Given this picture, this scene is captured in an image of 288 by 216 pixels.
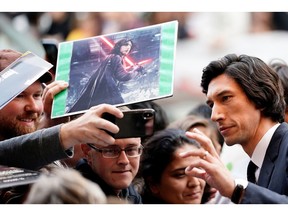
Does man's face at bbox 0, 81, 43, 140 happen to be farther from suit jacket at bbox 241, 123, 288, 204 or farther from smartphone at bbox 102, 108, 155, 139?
suit jacket at bbox 241, 123, 288, 204

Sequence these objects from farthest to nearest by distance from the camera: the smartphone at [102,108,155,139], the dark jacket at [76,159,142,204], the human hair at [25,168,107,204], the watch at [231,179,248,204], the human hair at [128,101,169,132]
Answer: the human hair at [128,101,169,132] → the dark jacket at [76,159,142,204] → the smartphone at [102,108,155,139] → the watch at [231,179,248,204] → the human hair at [25,168,107,204]

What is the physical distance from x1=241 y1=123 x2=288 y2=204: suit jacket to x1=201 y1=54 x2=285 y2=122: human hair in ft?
0.22

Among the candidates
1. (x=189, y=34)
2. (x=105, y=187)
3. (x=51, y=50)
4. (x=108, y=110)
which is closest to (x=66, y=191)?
(x=108, y=110)

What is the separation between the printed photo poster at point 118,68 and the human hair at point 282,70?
425 mm

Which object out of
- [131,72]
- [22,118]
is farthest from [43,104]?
[131,72]

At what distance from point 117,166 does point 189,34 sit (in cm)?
60

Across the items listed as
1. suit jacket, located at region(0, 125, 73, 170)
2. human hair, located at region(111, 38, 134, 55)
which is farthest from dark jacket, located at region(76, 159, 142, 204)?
human hair, located at region(111, 38, 134, 55)

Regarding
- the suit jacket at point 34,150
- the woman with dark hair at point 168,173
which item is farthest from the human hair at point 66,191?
the woman with dark hair at point 168,173

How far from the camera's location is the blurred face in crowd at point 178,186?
7.30 feet

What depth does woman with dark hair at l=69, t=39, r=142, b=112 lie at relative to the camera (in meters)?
2.12

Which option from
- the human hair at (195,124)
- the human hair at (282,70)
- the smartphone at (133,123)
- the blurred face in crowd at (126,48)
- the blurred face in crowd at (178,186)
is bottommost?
the blurred face in crowd at (178,186)

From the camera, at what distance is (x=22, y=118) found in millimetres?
2197

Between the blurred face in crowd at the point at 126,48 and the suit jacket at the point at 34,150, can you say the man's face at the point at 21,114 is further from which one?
the blurred face in crowd at the point at 126,48
